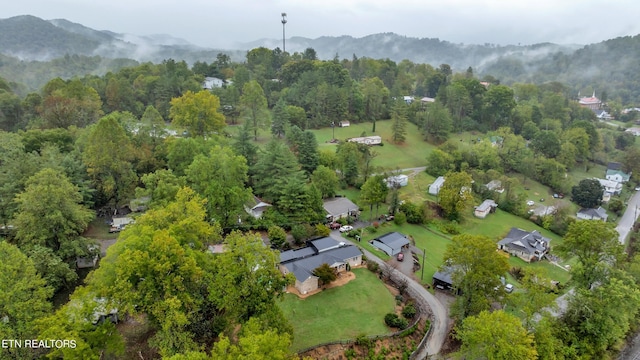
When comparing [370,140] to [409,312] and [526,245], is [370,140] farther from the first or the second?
[409,312]

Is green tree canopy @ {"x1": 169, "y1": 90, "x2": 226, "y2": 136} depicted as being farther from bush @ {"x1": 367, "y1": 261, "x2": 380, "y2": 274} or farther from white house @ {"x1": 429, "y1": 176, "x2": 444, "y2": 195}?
white house @ {"x1": 429, "y1": 176, "x2": 444, "y2": 195}

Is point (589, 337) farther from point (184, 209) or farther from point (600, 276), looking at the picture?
point (184, 209)

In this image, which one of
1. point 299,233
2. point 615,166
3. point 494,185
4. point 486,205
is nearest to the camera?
point 299,233

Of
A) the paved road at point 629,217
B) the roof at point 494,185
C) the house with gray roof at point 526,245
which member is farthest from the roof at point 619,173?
the house with gray roof at point 526,245

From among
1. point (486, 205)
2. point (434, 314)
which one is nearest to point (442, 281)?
point (434, 314)

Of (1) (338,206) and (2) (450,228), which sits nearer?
(1) (338,206)

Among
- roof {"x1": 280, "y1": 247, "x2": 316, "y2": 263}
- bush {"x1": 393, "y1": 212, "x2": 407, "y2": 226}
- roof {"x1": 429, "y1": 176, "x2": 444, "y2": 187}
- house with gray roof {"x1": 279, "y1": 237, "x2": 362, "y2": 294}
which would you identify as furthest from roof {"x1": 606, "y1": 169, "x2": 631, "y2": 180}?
roof {"x1": 280, "y1": 247, "x2": 316, "y2": 263}

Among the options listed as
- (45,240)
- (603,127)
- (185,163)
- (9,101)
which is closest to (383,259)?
(185,163)

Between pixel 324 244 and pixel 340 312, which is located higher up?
pixel 324 244
